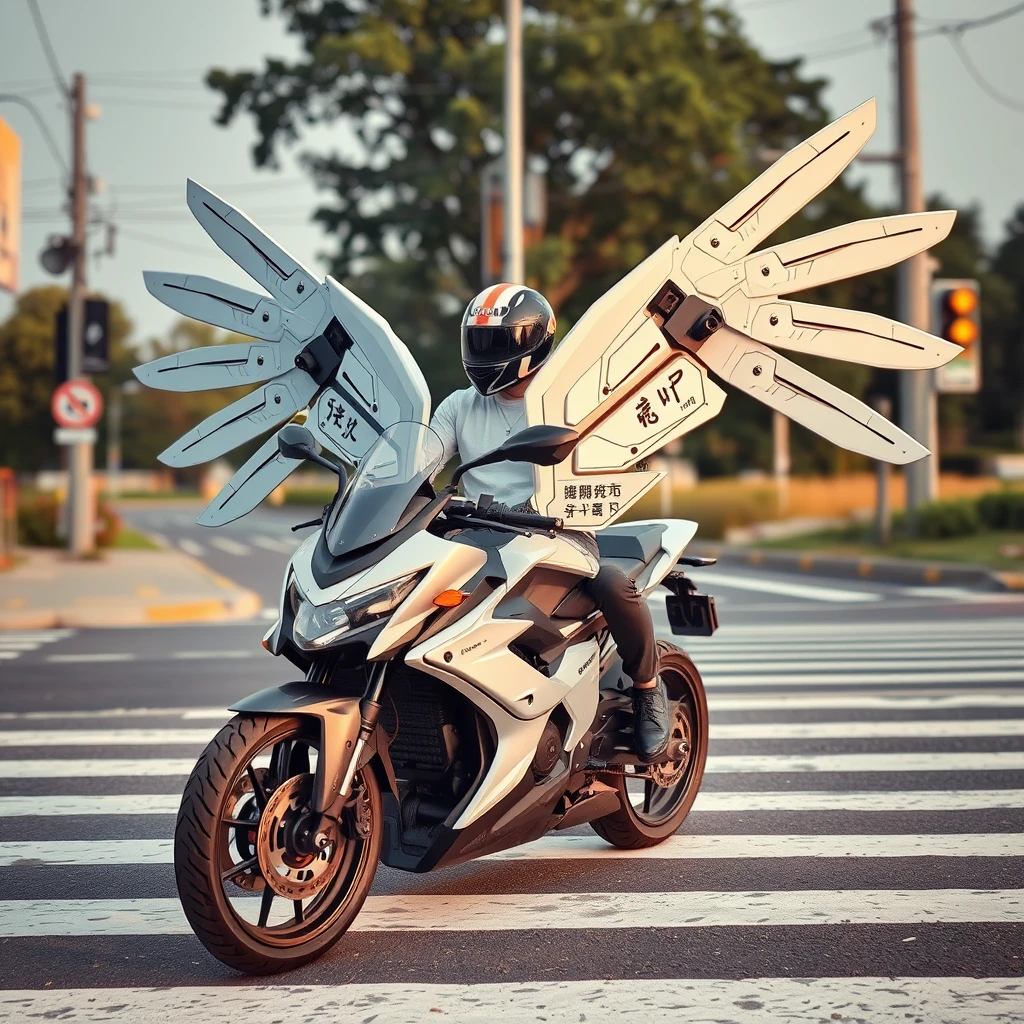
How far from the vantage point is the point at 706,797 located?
20.6 ft

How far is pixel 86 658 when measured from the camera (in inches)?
465

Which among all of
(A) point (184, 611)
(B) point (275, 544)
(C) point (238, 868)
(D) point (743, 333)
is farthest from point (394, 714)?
(B) point (275, 544)

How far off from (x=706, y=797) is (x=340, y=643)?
2.75m

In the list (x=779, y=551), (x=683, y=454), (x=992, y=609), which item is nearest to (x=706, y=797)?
(x=992, y=609)

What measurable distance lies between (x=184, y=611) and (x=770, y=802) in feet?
36.4

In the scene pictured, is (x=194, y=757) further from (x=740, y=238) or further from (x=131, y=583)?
(x=131, y=583)

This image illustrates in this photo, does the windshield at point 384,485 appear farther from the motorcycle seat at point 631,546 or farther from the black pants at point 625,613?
the motorcycle seat at point 631,546

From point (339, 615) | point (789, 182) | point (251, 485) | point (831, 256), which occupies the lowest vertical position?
point (339, 615)

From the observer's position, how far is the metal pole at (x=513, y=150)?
21.8m

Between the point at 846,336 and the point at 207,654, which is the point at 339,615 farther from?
the point at 207,654

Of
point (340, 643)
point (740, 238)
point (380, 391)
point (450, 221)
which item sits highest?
point (450, 221)

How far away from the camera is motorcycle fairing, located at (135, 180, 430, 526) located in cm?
480

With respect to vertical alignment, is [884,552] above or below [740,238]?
below

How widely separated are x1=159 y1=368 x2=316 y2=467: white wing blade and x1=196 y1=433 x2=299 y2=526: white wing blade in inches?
4.2
